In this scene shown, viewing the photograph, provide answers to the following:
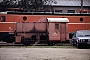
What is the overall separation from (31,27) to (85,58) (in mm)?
13723

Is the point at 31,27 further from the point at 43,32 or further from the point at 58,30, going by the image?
the point at 58,30

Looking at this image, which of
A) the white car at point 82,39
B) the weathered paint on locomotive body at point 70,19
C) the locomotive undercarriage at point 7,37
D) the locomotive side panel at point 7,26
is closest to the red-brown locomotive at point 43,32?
the locomotive undercarriage at point 7,37

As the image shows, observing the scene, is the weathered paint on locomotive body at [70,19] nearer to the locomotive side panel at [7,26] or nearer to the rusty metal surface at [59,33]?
the locomotive side panel at [7,26]

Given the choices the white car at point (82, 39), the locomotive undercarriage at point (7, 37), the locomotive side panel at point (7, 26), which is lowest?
the locomotive undercarriage at point (7, 37)

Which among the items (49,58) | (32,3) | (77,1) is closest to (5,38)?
(32,3)

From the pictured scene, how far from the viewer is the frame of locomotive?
2630 cm

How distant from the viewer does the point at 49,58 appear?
44.9ft

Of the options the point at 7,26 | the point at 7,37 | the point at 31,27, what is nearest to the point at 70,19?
the point at 31,27

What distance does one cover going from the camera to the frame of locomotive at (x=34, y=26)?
2630 centimetres

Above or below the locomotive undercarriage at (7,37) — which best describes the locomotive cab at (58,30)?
above

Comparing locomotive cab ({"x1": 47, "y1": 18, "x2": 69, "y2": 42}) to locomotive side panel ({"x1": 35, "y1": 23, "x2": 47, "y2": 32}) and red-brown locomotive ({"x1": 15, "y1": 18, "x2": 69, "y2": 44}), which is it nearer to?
red-brown locomotive ({"x1": 15, "y1": 18, "x2": 69, "y2": 44})

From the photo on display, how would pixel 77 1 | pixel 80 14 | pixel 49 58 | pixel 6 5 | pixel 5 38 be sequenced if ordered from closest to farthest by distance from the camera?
pixel 49 58 < pixel 5 38 < pixel 80 14 < pixel 6 5 < pixel 77 1

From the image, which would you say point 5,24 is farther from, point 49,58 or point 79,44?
point 49,58

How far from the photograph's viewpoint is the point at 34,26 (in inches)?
1063
